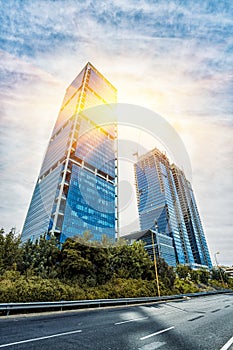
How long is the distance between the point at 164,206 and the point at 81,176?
6658 centimetres

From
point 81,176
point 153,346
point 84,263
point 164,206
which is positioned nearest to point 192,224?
point 164,206

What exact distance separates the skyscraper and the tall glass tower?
32.9 m

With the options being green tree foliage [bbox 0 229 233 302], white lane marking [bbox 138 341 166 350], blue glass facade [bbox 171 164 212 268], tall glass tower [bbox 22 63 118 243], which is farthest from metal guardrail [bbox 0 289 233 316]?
blue glass facade [bbox 171 164 212 268]

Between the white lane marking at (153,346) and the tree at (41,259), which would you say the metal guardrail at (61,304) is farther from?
the white lane marking at (153,346)

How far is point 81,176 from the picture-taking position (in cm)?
8612

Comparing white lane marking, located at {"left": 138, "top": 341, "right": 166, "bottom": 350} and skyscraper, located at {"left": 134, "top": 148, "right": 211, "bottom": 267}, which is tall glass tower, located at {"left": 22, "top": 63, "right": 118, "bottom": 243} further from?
white lane marking, located at {"left": 138, "top": 341, "right": 166, "bottom": 350}

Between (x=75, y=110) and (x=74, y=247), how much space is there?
97323 mm

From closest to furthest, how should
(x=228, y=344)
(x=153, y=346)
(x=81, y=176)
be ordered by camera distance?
(x=153, y=346)
(x=228, y=344)
(x=81, y=176)

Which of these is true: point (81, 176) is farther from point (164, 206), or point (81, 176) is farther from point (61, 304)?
point (61, 304)

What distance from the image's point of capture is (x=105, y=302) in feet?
47.0

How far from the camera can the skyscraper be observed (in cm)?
12631

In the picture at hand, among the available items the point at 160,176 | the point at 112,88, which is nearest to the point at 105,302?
the point at 160,176

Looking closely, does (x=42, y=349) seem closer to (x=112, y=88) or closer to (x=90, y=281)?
(x=90, y=281)

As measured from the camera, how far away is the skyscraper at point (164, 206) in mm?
126306
